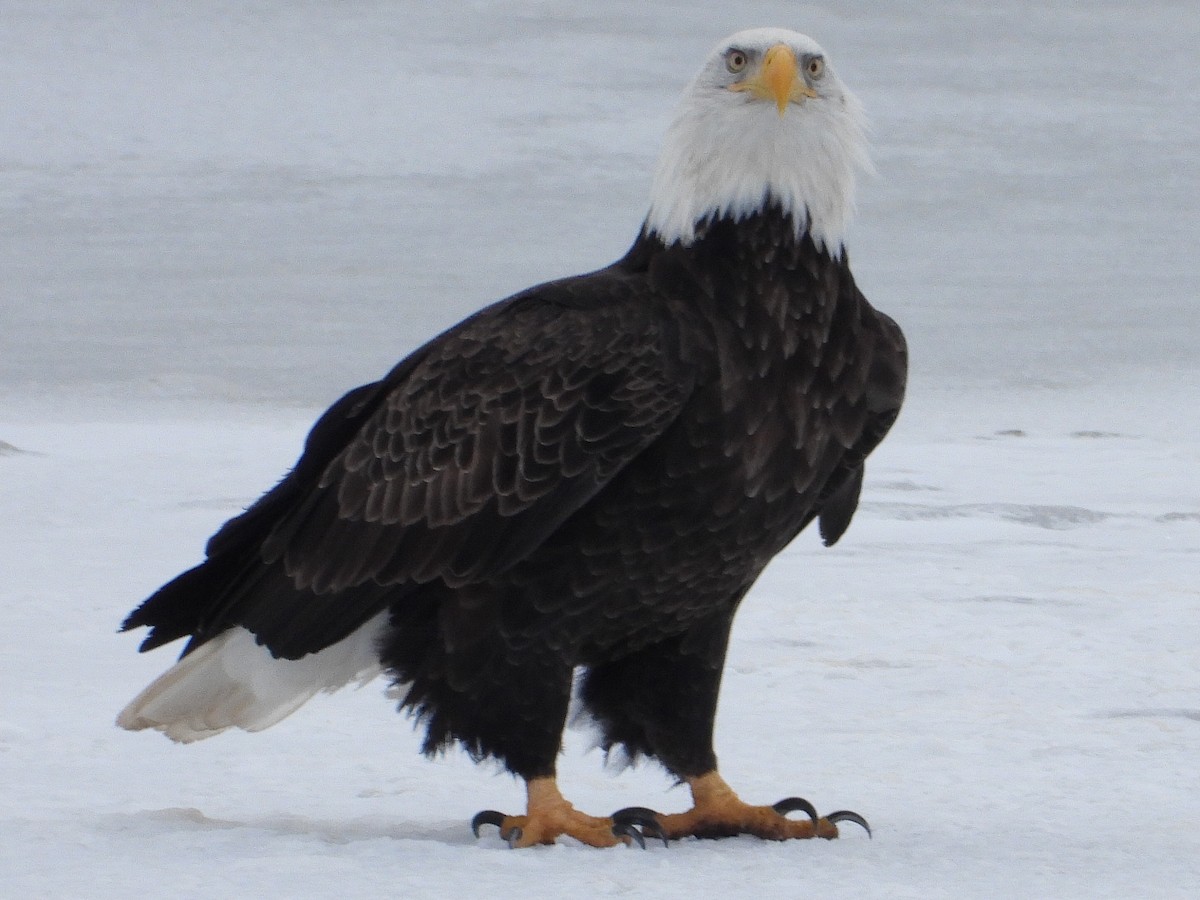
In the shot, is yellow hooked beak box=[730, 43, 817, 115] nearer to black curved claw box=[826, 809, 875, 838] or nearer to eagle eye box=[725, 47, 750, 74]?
eagle eye box=[725, 47, 750, 74]

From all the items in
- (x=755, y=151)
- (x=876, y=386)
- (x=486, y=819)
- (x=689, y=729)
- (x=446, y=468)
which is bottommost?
(x=486, y=819)

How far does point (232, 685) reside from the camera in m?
5.70

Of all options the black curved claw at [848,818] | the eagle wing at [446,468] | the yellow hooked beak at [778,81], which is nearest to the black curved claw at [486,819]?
the eagle wing at [446,468]

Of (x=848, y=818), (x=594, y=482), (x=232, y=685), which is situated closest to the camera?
(x=594, y=482)

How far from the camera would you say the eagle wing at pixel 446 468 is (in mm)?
4852

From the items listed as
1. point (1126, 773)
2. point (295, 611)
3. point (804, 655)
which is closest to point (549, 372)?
point (295, 611)

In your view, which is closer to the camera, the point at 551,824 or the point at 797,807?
the point at 551,824

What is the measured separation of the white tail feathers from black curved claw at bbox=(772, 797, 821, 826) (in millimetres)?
1112

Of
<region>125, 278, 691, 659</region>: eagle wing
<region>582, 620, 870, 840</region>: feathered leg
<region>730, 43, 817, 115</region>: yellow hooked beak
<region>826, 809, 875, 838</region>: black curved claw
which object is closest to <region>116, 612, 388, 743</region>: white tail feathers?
<region>125, 278, 691, 659</region>: eagle wing

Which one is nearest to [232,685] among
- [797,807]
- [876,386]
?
[797,807]

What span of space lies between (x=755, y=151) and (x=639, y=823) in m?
1.66

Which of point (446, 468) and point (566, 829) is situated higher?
point (446, 468)

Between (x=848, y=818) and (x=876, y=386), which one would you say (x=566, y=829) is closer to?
(x=848, y=818)

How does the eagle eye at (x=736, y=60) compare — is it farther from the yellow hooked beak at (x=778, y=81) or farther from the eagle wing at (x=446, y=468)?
the eagle wing at (x=446, y=468)
